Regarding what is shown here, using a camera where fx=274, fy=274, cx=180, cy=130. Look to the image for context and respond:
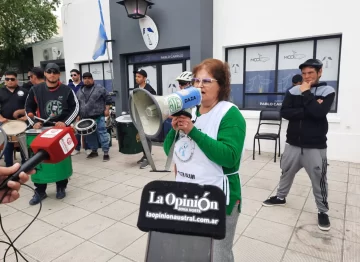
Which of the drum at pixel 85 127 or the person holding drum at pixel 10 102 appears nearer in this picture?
the drum at pixel 85 127

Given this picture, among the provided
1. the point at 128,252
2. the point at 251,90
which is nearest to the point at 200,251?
the point at 128,252

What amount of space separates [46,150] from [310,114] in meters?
2.69

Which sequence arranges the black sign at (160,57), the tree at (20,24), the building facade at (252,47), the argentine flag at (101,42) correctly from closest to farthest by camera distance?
the building facade at (252,47) → the black sign at (160,57) → the argentine flag at (101,42) → the tree at (20,24)

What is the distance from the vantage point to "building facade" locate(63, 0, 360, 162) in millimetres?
5430

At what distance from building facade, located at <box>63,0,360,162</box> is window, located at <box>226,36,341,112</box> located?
0.7 inches

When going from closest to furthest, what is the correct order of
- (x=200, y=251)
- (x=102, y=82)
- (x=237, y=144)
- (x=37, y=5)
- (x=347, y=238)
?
(x=200, y=251) < (x=237, y=144) < (x=347, y=238) < (x=102, y=82) < (x=37, y=5)

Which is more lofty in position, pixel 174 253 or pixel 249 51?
pixel 249 51

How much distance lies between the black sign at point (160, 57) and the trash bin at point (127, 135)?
2529 mm

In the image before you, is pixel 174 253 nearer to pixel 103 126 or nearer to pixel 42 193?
pixel 42 193

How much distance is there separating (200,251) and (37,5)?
16.3 meters

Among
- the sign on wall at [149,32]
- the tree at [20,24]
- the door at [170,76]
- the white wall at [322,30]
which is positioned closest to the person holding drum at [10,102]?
the sign on wall at [149,32]

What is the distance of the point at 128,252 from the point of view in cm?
268

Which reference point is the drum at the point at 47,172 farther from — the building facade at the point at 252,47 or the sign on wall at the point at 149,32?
the sign on wall at the point at 149,32

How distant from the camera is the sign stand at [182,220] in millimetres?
1143
